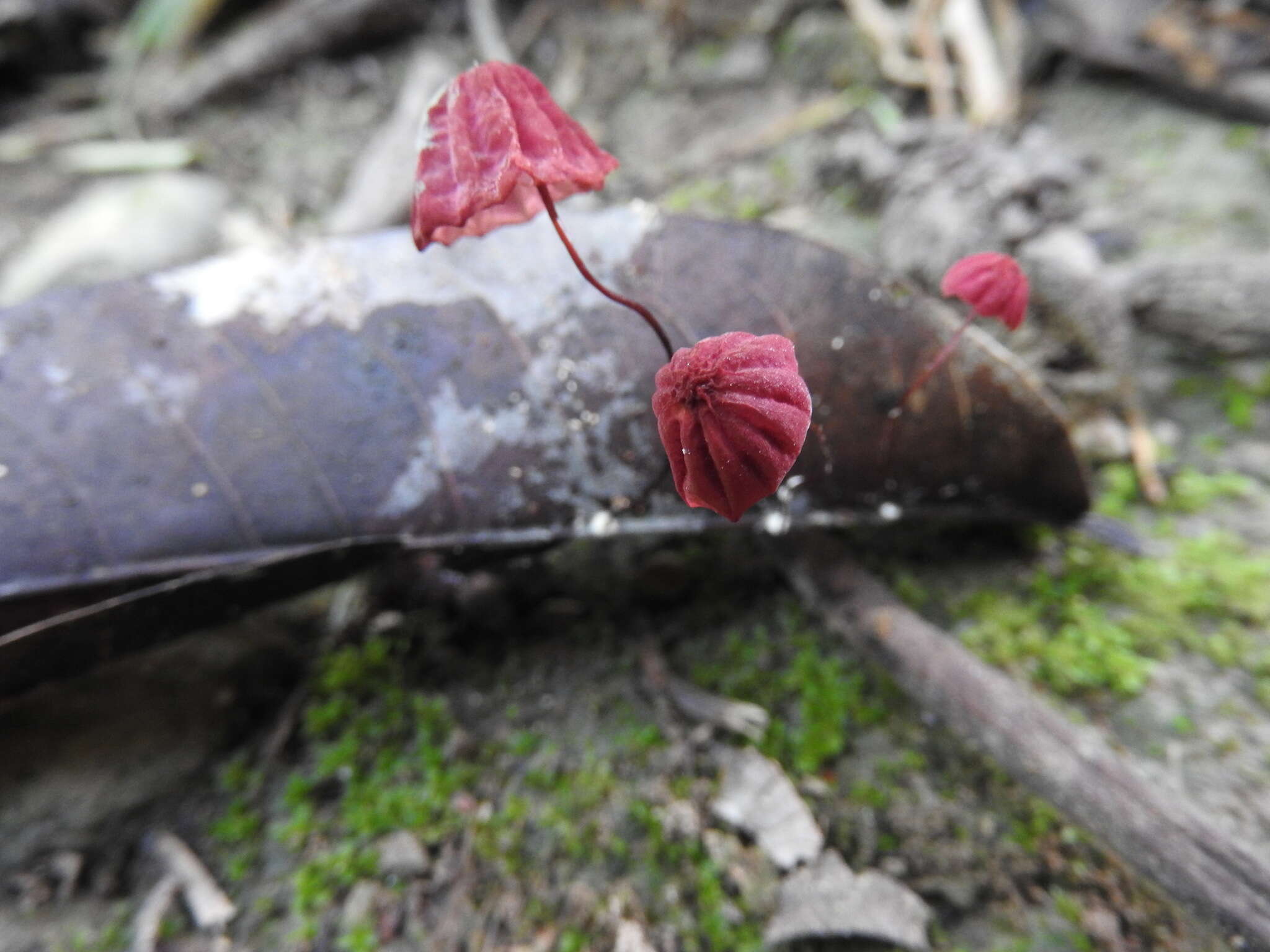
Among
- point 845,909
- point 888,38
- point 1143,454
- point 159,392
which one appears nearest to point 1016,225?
point 1143,454

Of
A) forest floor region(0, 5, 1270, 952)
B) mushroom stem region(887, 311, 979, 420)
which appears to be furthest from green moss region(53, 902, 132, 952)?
mushroom stem region(887, 311, 979, 420)

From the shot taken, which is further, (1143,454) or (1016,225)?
(1016,225)

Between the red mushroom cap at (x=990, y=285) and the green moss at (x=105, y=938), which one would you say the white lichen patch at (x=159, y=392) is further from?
the red mushroom cap at (x=990, y=285)

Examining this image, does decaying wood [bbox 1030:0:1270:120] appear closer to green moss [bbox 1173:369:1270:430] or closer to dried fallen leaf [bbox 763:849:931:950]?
green moss [bbox 1173:369:1270:430]

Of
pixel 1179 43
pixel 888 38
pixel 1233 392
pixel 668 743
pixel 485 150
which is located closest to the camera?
pixel 485 150

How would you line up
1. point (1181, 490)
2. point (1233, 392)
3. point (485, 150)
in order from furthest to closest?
point (1233, 392), point (1181, 490), point (485, 150)

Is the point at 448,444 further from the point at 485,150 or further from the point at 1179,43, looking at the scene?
the point at 1179,43

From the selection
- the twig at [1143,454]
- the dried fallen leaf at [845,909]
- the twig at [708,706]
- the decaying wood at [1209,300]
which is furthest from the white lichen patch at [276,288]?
the decaying wood at [1209,300]

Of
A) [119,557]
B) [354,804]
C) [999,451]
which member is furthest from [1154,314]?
[119,557]
